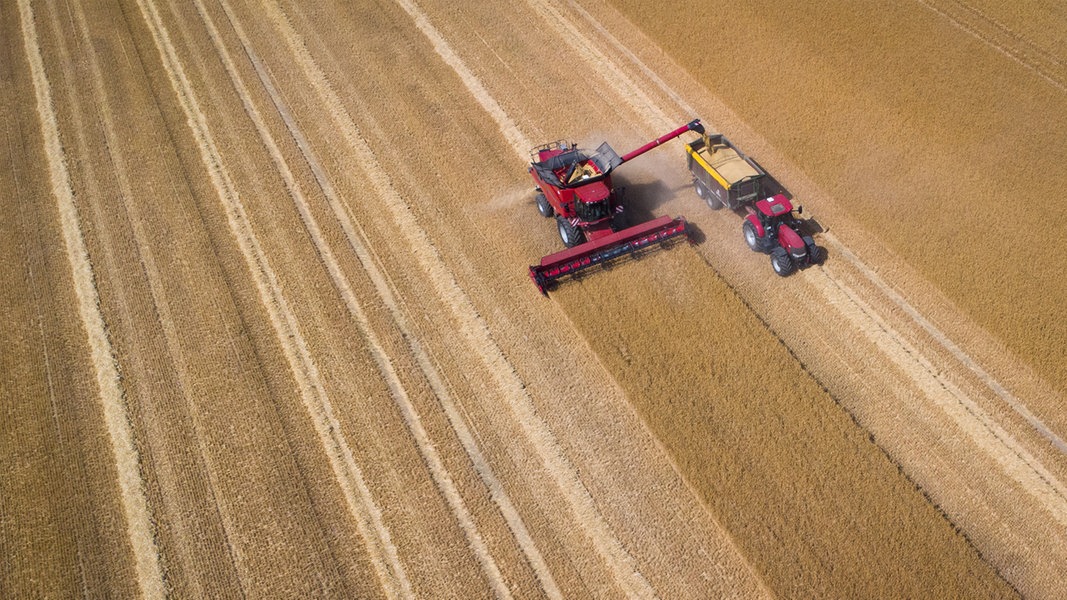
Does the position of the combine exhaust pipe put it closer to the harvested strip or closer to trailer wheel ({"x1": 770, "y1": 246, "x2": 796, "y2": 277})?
trailer wheel ({"x1": 770, "y1": 246, "x2": 796, "y2": 277})

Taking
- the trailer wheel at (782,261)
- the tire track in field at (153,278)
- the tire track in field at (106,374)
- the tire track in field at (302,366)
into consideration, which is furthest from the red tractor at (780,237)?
the tire track in field at (106,374)

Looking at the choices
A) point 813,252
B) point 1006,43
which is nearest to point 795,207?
point 813,252

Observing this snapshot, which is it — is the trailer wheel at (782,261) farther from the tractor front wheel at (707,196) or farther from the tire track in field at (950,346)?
the tractor front wheel at (707,196)

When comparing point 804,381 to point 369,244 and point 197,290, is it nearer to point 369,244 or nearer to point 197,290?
point 369,244

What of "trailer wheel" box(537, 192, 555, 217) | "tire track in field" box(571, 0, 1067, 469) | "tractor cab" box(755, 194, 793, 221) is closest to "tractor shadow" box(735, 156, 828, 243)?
"tire track in field" box(571, 0, 1067, 469)

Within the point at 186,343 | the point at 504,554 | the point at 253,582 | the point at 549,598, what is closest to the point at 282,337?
the point at 186,343
